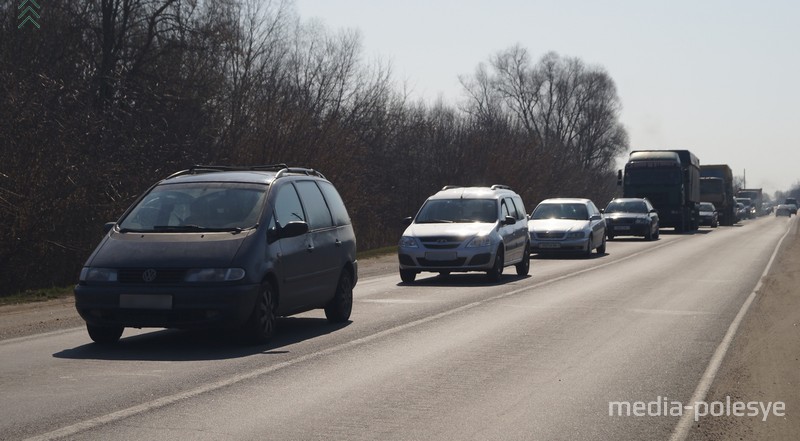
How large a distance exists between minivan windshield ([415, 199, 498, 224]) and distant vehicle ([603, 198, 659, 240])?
75.5 feet

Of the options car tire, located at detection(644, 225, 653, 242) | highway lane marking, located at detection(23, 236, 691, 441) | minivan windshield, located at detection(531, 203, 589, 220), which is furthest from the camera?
car tire, located at detection(644, 225, 653, 242)

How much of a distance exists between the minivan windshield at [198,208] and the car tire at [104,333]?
3.40 feet

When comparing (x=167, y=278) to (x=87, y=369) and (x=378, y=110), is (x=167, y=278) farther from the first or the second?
(x=378, y=110)

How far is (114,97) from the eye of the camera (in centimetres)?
3130

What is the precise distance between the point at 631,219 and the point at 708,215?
23.9 m

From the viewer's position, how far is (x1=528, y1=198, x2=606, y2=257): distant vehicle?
100 ft

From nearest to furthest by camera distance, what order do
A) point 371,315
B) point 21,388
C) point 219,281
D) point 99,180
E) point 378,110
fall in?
point 21,388 < point 219,281 < point 371,315 < point 99,180 < point 378,110

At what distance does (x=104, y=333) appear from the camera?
11.3m

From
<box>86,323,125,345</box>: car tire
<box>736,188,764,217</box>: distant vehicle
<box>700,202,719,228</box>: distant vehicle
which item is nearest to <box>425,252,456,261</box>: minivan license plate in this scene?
<box>86,323,125,345</box>: car tire

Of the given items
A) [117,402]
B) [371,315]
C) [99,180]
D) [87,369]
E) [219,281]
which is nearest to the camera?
[117,402]

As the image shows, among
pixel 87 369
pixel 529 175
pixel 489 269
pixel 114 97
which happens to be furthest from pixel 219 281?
pixel 529 175

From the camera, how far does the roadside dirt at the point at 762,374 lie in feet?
23.6

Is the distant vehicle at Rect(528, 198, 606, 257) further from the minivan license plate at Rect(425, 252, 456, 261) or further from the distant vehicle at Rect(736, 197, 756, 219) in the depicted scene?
the distant vehicle at Rect(736, 197, 756, 219)

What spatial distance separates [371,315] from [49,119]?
35.5ft
